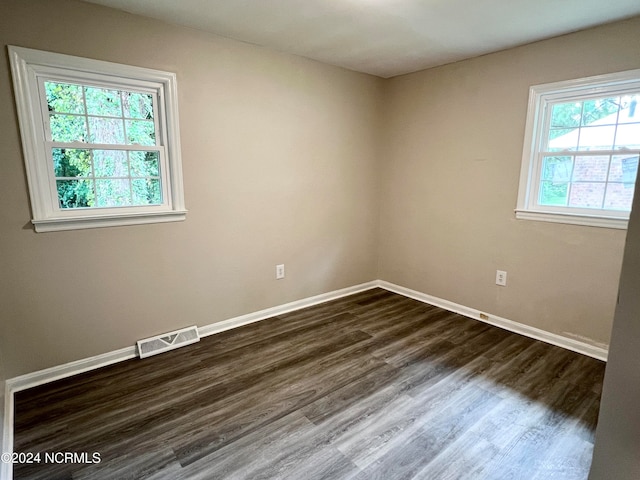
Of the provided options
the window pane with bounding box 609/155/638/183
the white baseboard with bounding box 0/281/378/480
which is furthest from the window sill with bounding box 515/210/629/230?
the white baseboard with bounding box 0/281/378/480

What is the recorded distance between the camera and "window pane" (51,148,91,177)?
2199 millimetres

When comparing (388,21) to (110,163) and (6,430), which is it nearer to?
(110,163)

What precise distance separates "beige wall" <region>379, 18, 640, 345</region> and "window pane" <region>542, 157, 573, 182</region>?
0.19m

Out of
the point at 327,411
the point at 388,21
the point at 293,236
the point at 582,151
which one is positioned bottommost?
the point at 327,411

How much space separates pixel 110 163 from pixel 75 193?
0.98 ft

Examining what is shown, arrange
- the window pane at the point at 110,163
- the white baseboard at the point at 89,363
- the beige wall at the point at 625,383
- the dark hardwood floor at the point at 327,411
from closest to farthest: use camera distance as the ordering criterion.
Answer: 1. the beige wall at the point at 625,383
2. the dark hardwood floor at the point at 327,411
3. the white baseboard at the point at 89,363
4. the window pane at the point at 110,163

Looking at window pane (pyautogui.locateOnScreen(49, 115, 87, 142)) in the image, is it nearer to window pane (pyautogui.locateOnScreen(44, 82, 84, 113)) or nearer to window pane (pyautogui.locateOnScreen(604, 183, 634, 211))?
window pane (pyautogui.locateOnScreen(44, 82, 84, 113))

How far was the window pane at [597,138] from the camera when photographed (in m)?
2.45

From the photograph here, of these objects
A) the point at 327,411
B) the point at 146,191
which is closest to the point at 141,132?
the point at 146,191

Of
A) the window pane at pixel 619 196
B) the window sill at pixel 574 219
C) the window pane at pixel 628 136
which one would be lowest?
the window sill at pixel 574 219

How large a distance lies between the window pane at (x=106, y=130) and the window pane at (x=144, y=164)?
0.13 m

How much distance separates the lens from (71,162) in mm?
2250

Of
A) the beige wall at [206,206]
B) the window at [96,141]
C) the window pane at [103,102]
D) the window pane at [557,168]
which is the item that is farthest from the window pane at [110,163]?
the window pane at [557,168]

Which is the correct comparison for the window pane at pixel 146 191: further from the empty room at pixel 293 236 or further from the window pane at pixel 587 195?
the window pane at pixel 587 195
